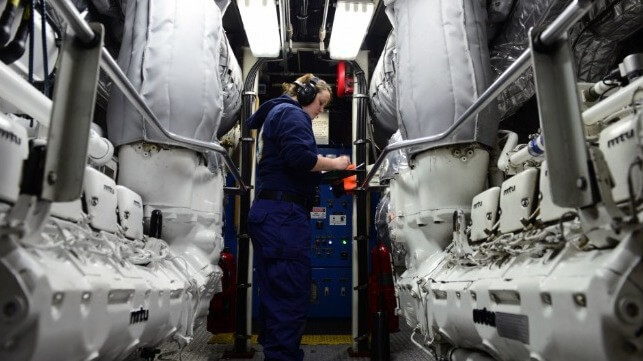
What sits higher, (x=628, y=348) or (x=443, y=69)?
(x=443, y=69)

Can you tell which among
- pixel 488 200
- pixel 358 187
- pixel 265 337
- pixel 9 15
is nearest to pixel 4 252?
pixel 9 15

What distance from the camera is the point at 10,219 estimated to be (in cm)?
97

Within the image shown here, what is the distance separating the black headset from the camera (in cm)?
299

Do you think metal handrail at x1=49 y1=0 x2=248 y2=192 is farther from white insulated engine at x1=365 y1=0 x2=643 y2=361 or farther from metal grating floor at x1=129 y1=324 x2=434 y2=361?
metal grating floor at x1=129 y1=324 x2=434 y2=361

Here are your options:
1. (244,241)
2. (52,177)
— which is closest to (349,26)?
(244,241)

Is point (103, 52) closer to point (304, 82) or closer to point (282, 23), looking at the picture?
point (304, 82)

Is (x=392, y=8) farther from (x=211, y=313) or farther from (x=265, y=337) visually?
(x=211, y=313)

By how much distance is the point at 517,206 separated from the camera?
1.71 meters

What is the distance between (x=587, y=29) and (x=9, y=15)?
2.69 metres

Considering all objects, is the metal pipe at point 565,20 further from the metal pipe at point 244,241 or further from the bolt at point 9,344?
the metal pipe at point 244,241

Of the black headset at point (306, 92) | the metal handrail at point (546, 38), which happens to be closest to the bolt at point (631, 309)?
the metal handrail at point (546, 38)

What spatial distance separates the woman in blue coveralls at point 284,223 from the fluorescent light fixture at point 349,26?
0.95 m

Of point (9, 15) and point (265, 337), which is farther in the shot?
point (265, 337)

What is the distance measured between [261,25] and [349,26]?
656 millimetres
